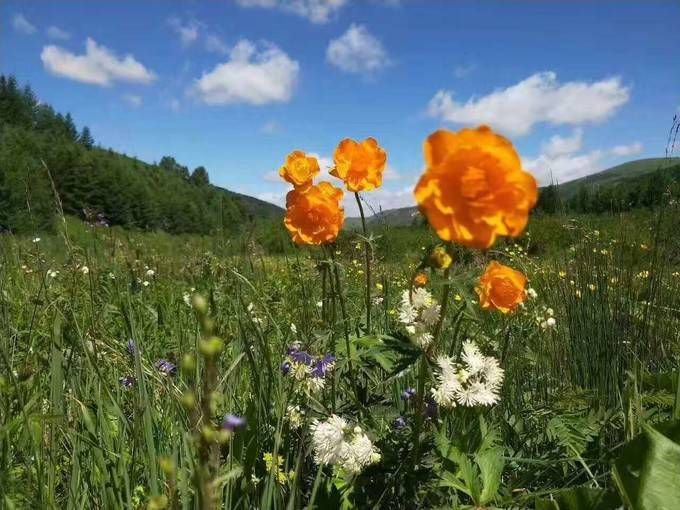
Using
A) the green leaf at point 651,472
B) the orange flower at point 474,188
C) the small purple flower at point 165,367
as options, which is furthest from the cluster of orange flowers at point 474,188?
the small purple flower at point 165,367

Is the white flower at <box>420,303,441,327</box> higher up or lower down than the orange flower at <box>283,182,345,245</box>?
lower down

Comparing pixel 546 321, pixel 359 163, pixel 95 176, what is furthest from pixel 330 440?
pixel 95 176

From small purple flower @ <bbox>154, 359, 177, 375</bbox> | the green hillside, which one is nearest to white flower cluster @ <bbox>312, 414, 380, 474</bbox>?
small purple flower @ <bbox>154, 359, 177, 375</bbox>

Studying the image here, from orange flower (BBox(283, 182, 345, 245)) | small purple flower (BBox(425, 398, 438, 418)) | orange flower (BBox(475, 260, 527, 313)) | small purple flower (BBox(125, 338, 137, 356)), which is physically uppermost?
orange flower (BBox(283, 182, 345, 245))

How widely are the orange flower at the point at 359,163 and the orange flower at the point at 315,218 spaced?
0.12 metres

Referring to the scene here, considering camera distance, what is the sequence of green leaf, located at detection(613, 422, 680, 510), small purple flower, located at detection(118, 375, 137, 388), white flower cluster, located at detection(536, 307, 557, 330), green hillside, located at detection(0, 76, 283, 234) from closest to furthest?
green leaf, located at detection(613, 422, 680, 510) → small purple flower, located at detection(118, 375, 137, 388) → white flower cluster, located at detection(536, 307, 557, 330) → green hillside, located at detection(0, 76, 283, 234)

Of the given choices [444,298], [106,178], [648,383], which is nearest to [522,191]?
[444,298]

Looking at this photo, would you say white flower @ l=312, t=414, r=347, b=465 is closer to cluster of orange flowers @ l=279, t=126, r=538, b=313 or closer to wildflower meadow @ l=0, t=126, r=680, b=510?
wildflower meadow @ l=0, t=126, r=680, b=510

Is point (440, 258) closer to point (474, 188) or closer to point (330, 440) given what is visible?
point (474, 188)

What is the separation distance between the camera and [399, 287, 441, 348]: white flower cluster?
1.46 meters

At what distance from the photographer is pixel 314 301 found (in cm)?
288

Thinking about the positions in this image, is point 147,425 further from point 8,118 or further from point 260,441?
point 8,118

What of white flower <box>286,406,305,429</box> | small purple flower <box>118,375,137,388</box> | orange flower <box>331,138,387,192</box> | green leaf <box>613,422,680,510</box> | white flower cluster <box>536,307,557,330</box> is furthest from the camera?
white flower cluster <box>536,307,557,330</box>

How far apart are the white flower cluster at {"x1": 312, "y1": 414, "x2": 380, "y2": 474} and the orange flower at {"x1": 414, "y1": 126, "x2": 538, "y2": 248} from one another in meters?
0.60
